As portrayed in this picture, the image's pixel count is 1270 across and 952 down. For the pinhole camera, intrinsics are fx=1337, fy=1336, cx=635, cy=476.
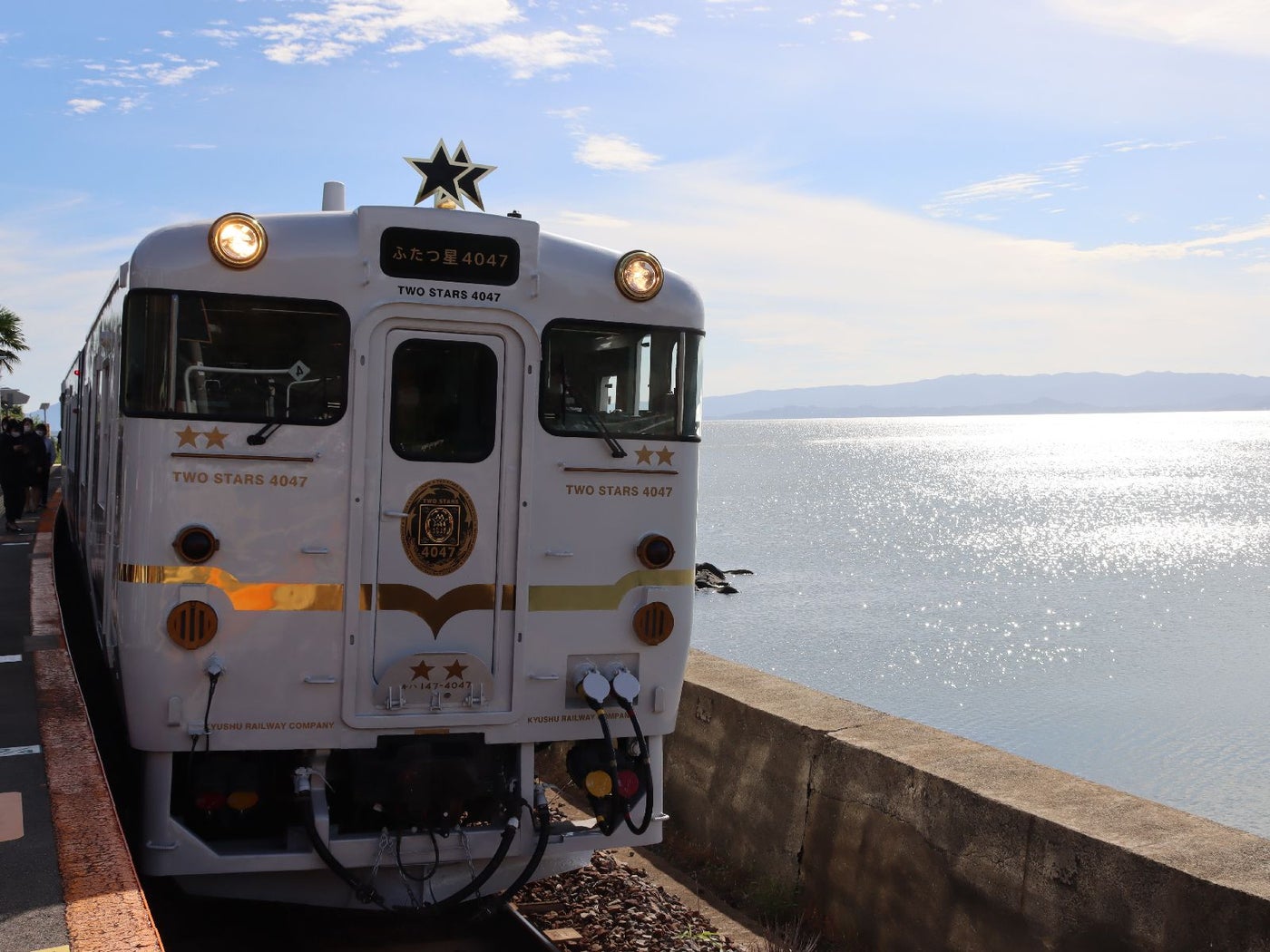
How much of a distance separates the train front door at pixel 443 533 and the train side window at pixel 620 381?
245 millimetres

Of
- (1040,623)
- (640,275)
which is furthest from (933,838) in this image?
(1040,623)

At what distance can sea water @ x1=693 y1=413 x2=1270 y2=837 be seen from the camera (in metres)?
28.0

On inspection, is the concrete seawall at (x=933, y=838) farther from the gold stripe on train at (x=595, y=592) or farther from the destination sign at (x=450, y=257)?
the destination sign at (x=450, y=257)

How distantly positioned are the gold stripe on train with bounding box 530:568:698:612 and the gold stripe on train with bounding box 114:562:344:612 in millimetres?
926

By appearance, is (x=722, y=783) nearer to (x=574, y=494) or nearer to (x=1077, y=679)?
(x=574, y=494)

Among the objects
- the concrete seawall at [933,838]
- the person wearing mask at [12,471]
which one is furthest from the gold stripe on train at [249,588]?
the person wearing mask at [12,471]

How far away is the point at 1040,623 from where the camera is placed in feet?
144

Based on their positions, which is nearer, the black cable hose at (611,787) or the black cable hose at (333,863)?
the black cable hose at (333,863)

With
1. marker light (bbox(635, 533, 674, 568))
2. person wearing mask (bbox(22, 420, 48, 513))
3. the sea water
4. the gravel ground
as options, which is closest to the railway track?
the gravel ground

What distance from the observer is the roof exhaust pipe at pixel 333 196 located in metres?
6.90

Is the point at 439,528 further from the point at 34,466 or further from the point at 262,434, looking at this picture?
the point at 34,466

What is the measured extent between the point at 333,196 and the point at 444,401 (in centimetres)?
152

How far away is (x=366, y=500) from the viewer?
19.6 feet

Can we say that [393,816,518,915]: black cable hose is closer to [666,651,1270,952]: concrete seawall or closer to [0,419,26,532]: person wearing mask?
[666,651,1270,952]: concrete seawall
